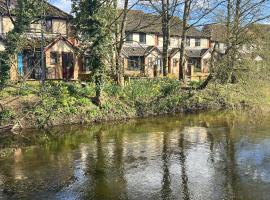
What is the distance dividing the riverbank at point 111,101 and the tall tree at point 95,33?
1.58 meters

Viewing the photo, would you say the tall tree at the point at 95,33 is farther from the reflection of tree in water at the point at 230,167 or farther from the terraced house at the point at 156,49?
the terraced house at the point at 156,49

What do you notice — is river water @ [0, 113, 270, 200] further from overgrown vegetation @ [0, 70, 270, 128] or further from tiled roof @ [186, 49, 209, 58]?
tiled roof @ [186, 49, 209, 58]

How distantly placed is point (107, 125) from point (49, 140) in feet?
20.9

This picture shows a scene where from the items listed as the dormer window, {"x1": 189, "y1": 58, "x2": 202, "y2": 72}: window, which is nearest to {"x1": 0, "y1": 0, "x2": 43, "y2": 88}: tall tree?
the dormer window

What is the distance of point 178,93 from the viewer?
41062 millimetres

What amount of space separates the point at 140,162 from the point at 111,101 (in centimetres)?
1539

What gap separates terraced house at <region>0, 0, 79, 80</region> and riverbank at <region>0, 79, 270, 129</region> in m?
8.74

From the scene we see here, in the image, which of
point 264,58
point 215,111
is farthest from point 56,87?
point 264,58

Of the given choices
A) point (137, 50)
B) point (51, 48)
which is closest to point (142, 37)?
→ point (137, 50)

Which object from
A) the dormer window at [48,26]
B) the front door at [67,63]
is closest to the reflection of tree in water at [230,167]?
A: the front door at [67,63]

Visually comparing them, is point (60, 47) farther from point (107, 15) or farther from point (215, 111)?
point (215, 111)

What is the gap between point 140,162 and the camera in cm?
2197

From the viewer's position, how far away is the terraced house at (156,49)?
192 feet

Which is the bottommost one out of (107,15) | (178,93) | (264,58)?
(178,93)
